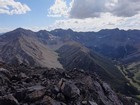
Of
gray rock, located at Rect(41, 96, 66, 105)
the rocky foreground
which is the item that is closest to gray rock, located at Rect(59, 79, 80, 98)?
the rocky foreground

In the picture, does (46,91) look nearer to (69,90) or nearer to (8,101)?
(69,90)

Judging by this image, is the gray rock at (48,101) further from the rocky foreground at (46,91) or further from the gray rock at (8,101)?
the gray rock at (8,101)

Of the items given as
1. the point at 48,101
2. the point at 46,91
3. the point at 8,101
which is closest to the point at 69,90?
the point at 46,91

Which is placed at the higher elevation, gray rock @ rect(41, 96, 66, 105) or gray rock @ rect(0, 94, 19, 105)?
gray rock @ rect(0, 94, 19, 105)

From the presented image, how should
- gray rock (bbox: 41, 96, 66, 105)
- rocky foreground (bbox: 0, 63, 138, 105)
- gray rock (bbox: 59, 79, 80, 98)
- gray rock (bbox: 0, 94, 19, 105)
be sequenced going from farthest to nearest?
gray rock (bbox: 59, 79, 80, 98) → rocky foreground (bbox: 0, 63, 138, 105) → gray rock (bbox: 41, 96, 66, 105) → gray rock (bbox: 0, 94, 19, 105)

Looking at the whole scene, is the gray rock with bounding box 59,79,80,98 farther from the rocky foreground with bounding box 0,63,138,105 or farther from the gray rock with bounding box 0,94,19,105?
the gray rock with bounding box 0,94,19,105

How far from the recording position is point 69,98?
57.0 meters

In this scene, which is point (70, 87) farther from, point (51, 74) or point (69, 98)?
point (51, 74)

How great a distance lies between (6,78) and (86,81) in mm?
21575

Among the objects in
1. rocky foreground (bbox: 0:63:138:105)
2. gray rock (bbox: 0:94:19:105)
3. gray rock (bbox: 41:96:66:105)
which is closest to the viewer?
gray rock (bbox: 0:94:19:105)

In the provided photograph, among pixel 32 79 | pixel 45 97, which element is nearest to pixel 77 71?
pixel 32 79

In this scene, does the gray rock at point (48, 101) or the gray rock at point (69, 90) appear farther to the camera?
the gray rock at point (69, 90)

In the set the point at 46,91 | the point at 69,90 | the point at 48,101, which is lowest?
the point at 48,101

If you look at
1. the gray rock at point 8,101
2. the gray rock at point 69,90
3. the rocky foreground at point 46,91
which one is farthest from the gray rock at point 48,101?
the gray rock at point 8,101
